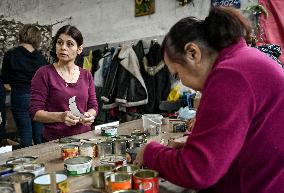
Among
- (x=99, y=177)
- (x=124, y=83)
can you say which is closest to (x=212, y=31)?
(x=99, y=177)

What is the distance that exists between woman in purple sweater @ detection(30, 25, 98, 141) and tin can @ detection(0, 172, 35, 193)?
3.26 feet

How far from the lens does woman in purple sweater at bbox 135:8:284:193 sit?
1.08 meters

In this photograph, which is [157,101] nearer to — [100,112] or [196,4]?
[100,112]

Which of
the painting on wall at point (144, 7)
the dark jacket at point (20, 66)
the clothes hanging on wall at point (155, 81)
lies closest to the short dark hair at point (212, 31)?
the clothes hanging on wall at point (155, 81)

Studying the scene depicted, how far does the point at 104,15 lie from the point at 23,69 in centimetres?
189

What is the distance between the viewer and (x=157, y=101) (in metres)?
4.35

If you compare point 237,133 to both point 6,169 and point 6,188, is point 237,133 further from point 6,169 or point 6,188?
point 6,169

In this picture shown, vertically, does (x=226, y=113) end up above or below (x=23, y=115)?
above

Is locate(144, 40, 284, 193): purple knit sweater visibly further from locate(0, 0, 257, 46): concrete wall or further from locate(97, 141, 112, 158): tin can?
locate(0, 0, 257, 46): concrete wall

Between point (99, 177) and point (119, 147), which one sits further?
point (119, 147)

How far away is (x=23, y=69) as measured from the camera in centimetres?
419

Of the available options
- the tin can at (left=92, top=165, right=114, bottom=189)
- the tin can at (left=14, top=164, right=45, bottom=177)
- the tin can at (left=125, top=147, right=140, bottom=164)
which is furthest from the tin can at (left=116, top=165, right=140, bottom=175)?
the tin can at (left=14, top=164, right=45, bottom=177)

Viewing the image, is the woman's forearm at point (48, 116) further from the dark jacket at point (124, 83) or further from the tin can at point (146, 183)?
the dark jacket at point (124, 83)

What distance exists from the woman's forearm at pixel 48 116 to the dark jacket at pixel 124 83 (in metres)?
2.02
